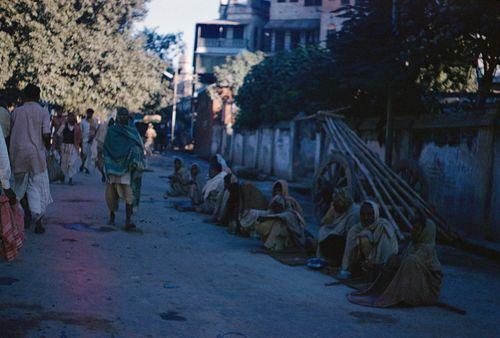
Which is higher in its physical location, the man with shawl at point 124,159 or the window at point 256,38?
the window at point 256,38

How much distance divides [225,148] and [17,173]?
2949cm

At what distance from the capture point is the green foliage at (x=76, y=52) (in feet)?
74.5

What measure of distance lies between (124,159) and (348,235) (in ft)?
12.2

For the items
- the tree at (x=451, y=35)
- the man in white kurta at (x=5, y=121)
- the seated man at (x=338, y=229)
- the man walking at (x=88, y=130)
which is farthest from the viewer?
the man walking at (x=88, y=130)

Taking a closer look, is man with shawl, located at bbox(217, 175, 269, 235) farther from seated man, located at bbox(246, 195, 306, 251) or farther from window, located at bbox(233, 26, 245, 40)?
window, located at bbox(233, 26, 245, 40)

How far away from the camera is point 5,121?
7973 millimetres

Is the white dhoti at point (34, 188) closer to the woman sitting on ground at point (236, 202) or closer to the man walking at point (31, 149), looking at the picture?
the man walking at point (31, 149)

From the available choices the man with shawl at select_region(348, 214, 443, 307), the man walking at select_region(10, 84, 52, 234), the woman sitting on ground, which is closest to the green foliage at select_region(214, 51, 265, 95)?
the woman sitting on ground

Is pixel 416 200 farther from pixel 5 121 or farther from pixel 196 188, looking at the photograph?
pixel 5 121

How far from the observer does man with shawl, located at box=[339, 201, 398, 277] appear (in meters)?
6.96

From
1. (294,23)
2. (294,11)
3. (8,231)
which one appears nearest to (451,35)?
(8,231)

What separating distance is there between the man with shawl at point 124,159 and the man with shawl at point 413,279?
4.31 m

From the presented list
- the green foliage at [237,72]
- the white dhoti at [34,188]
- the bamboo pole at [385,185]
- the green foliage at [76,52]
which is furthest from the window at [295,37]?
the white dhoti at [34,188]

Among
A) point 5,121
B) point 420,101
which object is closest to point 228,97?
point 420,101
